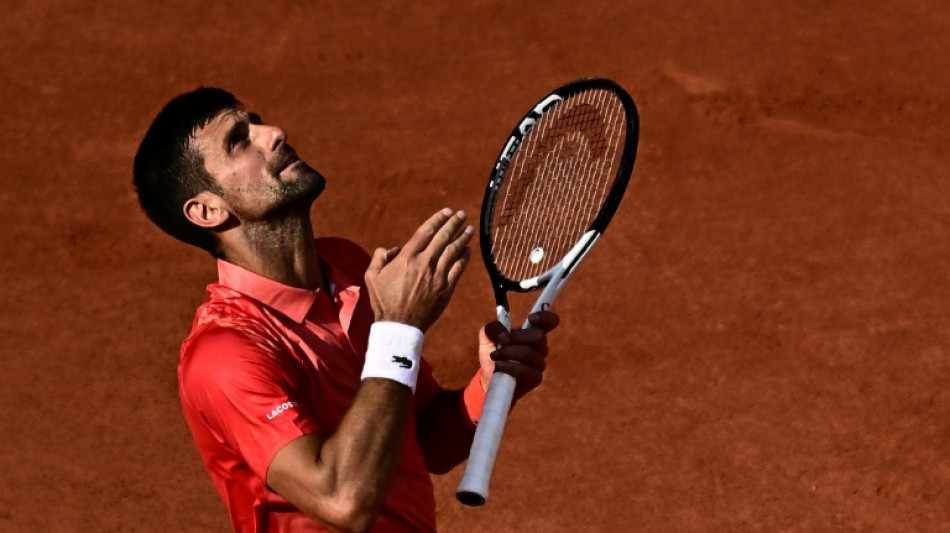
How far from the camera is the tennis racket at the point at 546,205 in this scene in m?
4.56

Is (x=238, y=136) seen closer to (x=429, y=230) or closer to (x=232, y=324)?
(x=232, y=324)

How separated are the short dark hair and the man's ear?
0.02 meters

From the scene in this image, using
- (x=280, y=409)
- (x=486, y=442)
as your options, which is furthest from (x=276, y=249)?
(x=486, y=442)

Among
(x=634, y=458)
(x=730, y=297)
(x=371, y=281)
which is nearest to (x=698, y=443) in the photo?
(x=634, y=458)

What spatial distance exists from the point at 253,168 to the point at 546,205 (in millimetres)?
1465

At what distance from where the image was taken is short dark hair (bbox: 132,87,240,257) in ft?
13.7

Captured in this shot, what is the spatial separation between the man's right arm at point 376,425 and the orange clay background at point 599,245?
134 inches

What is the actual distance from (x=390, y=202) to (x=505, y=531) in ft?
7.33

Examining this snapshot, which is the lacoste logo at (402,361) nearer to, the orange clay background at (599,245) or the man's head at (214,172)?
the man's head at (214,172)

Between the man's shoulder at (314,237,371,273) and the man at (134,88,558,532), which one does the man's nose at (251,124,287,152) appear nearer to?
the man at (134,88,558,532)

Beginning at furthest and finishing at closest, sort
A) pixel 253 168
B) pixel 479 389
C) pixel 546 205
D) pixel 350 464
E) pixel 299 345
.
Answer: pixel 546 205
pixel 479 389
pixel 253 168
pixel 299 345
pixel 350 464

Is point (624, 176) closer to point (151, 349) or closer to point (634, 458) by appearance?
point (634, 458)

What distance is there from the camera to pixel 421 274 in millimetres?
3707

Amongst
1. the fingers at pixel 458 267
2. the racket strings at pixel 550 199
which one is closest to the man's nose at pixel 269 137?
the fingers at pixel 458 267
